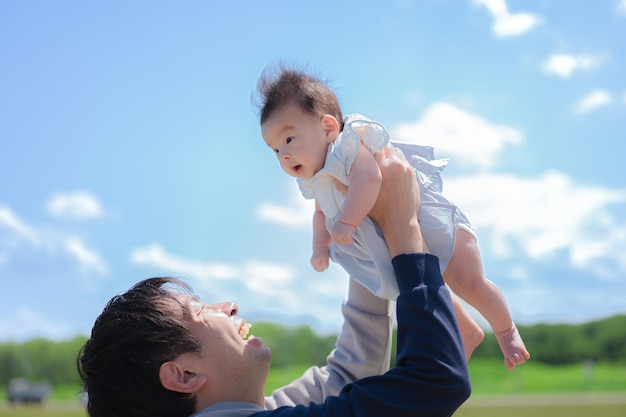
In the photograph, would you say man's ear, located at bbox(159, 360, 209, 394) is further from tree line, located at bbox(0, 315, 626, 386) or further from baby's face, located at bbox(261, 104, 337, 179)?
tree line, located at bbox(0, 315, 626, 386)

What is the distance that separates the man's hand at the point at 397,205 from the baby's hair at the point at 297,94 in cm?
27

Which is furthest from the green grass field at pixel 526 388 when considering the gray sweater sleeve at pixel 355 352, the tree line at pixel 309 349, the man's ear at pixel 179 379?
the man's ear at pixel 179 379

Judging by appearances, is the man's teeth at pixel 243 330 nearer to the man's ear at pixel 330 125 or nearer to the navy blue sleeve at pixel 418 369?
the navy blue sleeve at pixel 418 369

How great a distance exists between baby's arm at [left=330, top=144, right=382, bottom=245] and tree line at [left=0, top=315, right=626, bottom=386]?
17.0 meters

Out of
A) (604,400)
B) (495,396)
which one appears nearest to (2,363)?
(495,396)

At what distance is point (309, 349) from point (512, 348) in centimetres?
1711

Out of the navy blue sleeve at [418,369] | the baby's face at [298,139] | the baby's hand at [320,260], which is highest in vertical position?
the baby's face at [298,139]

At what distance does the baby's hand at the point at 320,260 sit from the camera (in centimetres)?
245

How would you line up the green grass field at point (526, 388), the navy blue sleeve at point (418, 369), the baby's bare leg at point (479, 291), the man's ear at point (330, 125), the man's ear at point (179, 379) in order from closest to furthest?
the navy blue sleeve at point (418, 369), the man's ear at point (179, 379), the baby's bare leg at point (479, 291), the man's ear at point (330, 125), the green grass field at point (526, 388)

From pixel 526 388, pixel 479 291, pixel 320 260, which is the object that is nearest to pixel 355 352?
pixel 320 260

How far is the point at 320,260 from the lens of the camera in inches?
96.5

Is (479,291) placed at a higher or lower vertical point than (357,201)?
lower

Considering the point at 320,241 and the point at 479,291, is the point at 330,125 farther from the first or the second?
the point at 479,291

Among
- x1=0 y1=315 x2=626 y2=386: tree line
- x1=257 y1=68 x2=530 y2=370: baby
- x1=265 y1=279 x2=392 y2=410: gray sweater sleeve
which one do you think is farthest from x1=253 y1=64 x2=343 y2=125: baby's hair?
x1=0 y1=315 x2=626 y2=386: tree line
